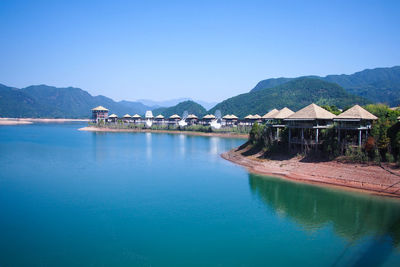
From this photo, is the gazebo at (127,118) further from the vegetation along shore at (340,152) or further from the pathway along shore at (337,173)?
the pathway along shore at (337,173)

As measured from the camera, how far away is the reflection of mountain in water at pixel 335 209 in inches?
472

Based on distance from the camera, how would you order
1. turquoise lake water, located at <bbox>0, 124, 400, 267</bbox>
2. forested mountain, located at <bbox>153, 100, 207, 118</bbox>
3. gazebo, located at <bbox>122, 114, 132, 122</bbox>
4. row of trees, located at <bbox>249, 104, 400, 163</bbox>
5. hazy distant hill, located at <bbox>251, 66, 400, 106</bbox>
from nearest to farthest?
turquoise lake water, located at <bbox>0, 124, 400, 267</bbox>
row of trees, located at <bbox>249, 104, 400, 163</bbox>
gazebo, located at <bbox>122, 114, 132, 122</bbox>
forested mountain, located at <bbox>153, 100, 207, 118</bbox>
hazy distant hill, located at <bbox>251, 66, 400, 106</bbox>

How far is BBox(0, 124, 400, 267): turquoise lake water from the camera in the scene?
955 cm

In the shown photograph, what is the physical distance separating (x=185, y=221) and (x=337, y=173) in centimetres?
1106

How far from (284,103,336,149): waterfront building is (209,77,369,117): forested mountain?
195 feet

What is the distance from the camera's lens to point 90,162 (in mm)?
25562

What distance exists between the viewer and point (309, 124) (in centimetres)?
2339

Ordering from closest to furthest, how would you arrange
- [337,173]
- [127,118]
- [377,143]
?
[337,173] → [377,143] → [127,118]

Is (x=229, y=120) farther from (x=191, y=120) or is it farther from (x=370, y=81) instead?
(x=370, y=81)

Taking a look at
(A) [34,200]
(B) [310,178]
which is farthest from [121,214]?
(B) [310,178]

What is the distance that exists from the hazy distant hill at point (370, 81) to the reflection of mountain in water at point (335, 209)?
115965 millimetres

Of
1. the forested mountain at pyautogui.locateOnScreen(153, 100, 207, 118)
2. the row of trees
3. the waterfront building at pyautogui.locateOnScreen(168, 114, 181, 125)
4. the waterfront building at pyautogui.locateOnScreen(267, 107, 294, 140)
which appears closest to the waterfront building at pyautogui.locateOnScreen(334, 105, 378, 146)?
the row of trees

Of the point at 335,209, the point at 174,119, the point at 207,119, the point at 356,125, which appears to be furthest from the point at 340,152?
the point at 174,119

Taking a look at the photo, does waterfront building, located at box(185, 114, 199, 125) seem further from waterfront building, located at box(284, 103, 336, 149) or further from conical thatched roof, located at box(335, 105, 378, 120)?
conical thatched roof, located at box(335, 105, 378, 120)
